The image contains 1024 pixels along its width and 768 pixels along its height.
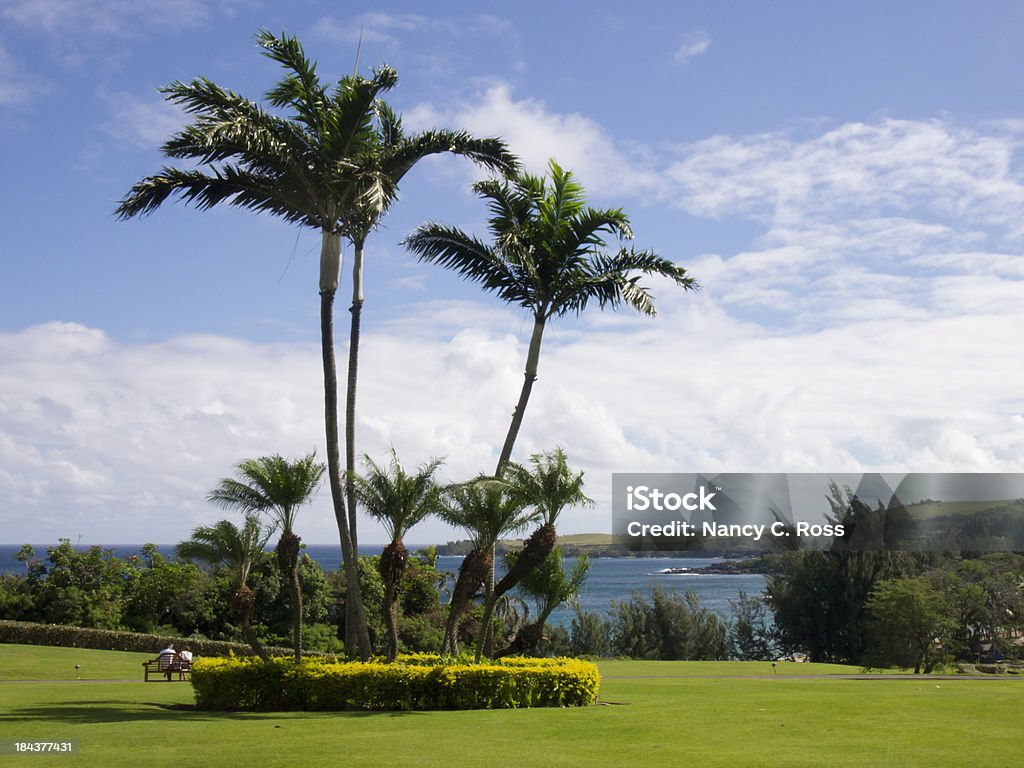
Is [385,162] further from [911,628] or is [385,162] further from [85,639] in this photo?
[911,628]

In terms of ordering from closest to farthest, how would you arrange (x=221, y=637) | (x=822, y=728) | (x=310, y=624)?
(x=822, y=728) < (x=221, y=637) < (x=310, y=624)

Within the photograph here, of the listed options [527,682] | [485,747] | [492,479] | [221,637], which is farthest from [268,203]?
[221,637]

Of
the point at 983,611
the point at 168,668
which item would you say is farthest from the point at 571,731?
the point at 983,611

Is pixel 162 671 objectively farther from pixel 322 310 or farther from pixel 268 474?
pixel 322 310

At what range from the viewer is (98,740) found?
12.9m

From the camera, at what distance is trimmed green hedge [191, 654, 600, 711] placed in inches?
704

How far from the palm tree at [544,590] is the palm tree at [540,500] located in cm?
365

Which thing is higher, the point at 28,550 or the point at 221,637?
the point at 28,550

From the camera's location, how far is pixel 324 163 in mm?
19219

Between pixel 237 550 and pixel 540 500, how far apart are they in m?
6.18

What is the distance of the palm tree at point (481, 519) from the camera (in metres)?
19.3

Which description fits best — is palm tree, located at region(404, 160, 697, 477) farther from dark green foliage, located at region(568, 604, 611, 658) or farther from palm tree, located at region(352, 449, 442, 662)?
dark green foliage, located at region(568, 604, 611, 658)

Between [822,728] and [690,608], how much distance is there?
41.7 m

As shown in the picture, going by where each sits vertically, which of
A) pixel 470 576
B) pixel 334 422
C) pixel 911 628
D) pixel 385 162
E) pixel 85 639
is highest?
pixel 385 162
